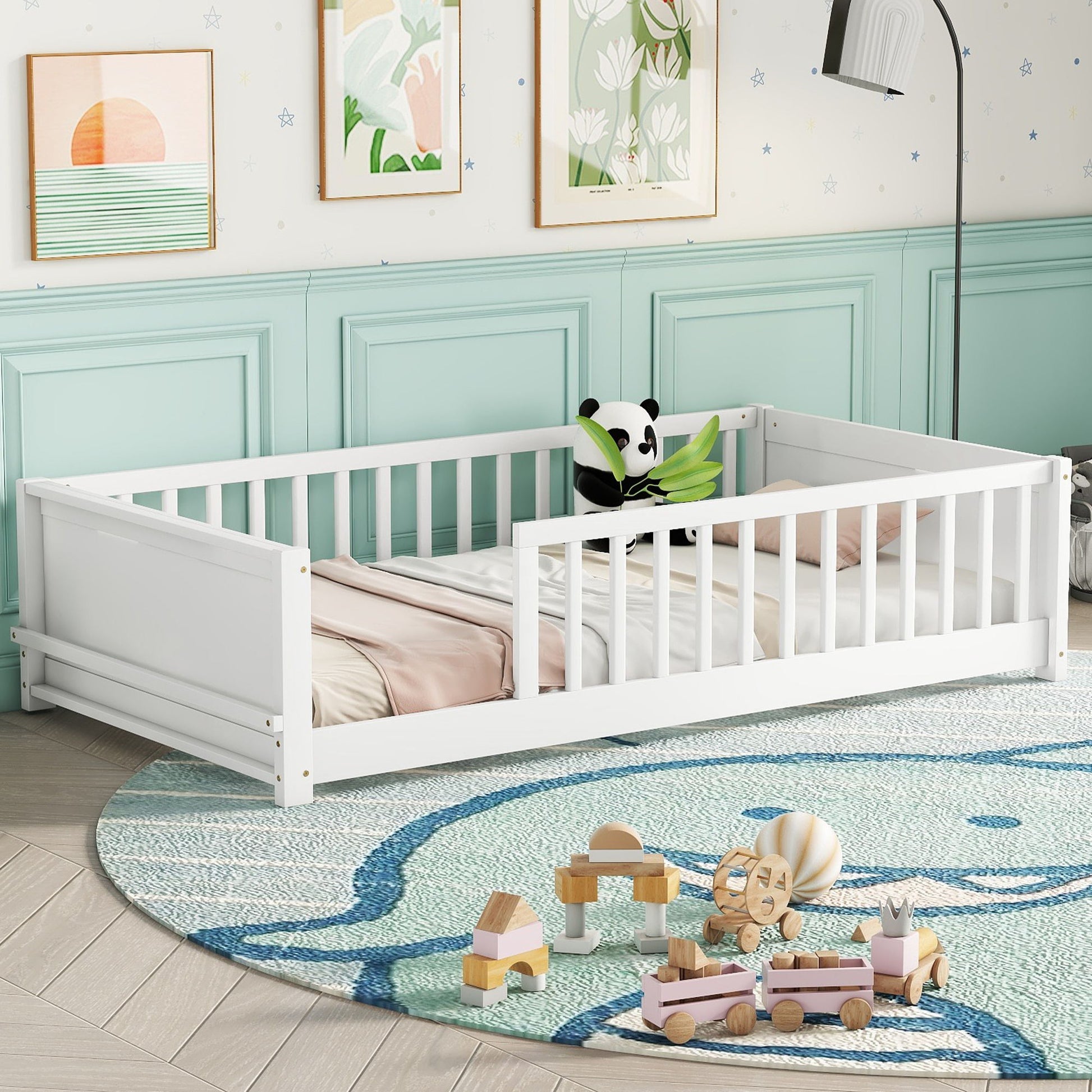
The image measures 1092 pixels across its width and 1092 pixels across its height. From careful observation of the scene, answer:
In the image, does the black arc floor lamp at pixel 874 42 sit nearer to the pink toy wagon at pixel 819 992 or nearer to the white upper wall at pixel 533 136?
the white upper wall at pixel 533 136

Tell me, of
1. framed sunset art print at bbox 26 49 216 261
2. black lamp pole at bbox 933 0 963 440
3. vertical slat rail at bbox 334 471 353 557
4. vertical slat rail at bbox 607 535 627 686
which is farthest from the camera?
black lamp pole at bbox 933 0 963 440

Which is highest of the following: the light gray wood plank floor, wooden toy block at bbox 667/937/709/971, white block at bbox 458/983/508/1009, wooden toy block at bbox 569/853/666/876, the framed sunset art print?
the framed sunset art print

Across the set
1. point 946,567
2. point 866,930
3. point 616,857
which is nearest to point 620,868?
point 616,857

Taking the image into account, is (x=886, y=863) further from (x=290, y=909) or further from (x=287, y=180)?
(x=287, y=180)

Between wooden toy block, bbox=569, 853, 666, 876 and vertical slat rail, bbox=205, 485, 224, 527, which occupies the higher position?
vertical slat rail, bbox=205, 485, 224, 527

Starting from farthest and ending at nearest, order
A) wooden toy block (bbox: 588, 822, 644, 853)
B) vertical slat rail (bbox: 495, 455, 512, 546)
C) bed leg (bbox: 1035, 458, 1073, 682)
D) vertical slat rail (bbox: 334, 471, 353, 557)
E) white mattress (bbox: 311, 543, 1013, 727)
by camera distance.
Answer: vertical slat rail (bbox: 495, 455, 512, 546) → vertical slat rail (bbox: 334, 471, 353, 557) → bed leg (bbox: 1035, 458, 1073, 682) → white mattress (bbox: 311, 543, 1013, 727) → wooden toy block (bbox: 588, 822, 644, 853)

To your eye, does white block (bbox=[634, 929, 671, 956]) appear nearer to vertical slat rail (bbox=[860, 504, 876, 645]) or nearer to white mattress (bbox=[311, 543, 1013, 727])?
white mattress (bbox=[311, 543, 1013, 727])

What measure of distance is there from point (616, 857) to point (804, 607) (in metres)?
1.32

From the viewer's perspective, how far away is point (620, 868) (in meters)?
2.40

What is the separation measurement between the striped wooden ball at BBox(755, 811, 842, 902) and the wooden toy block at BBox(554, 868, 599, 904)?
0.27 m

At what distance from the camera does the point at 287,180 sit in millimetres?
3840

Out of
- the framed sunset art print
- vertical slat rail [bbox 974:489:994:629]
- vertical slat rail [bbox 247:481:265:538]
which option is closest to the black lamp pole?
vertical slat rail [bbox 974:489:994:629]

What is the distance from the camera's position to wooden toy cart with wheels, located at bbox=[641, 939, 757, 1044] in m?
2.19

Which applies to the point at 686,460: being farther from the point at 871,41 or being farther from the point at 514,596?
the point at 871,41
